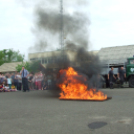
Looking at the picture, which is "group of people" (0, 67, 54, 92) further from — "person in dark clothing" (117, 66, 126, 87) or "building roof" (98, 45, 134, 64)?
"building roof" (98, 45, 134, 64)

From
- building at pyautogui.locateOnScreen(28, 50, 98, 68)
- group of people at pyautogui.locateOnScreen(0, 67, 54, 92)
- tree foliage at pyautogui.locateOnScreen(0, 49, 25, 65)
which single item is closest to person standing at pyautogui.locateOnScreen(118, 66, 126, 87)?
group of people at pyautogui.locateOnScreen(0, 67, 54, 92)

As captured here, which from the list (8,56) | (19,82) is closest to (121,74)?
(19,82)

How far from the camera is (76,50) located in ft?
33.6

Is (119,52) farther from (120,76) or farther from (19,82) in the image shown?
(19,82)

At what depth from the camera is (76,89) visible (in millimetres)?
8961

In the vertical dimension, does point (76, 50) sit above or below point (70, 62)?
above

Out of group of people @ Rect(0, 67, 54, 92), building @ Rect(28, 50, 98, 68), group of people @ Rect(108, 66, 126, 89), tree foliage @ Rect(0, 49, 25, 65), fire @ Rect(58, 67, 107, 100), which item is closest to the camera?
fire @ Rect(58, 67, 107, 100)

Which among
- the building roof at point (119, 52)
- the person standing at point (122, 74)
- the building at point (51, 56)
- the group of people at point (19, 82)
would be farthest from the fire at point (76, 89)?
the building roof at point (119, 52)

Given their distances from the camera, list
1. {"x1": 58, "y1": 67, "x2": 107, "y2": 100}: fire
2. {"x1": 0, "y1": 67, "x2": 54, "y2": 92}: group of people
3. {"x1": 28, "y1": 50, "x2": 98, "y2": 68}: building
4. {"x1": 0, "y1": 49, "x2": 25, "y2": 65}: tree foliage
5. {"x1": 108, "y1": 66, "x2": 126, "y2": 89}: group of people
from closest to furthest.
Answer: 1. {"x1": 58, "y1": 67, "x2": 107, "y2": 100}: fire
2. {"x1": 28, "y1": 50, "x2": 98, "y2": 68}: building
3. {"x1": 0, "y1": 67, "x2": 54, "y2": 92}: group of people
4. {"x1": 108, "y1": 66, "x2": 126, "y2": 89}: group of people
5. {"x1": 0, "y1": 49, "x2": 25, "y2": 65}: tree foliage

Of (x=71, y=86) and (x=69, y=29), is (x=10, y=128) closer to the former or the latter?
(x=71, y=86)

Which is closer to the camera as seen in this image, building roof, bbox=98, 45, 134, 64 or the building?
the building

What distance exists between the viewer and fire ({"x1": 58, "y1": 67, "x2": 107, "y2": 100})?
885 centimetres

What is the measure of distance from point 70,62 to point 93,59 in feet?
4.31

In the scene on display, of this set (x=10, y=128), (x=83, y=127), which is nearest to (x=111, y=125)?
(x=83, y=127)
